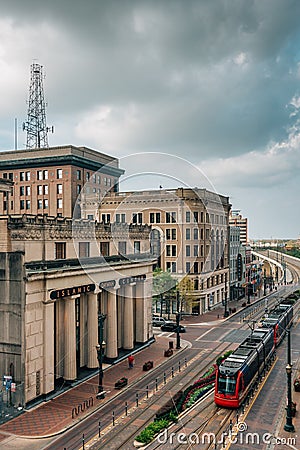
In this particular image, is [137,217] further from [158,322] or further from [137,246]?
[137,246]

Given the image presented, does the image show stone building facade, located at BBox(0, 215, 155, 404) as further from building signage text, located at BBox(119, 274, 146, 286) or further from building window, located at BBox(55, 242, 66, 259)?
building signage text, located at BBox(119, 274, 146, 286)

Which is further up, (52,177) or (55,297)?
(52,177)

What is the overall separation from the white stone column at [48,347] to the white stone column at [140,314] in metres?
18.6

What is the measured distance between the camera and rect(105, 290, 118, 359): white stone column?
44844 millimetres

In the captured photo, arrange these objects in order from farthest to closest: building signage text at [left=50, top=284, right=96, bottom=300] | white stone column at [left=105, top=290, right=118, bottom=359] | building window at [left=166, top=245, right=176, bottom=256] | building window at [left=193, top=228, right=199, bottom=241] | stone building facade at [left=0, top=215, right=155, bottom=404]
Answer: building window at [left=166, top=245, right=176, bottom=256] → building window at [left=193, top=228, right=199, bottom=241] → white stone column at [left=105, top=290, right=118, bottom=359] → building signage text at [left=50, top=284, right=96, bottom=300] → stone building facade at [left=0, top=215, right=155, bottom=404]

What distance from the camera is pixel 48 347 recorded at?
3466 cm

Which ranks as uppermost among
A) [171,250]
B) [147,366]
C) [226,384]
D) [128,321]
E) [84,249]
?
[84,249]

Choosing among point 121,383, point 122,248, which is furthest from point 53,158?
point 121,383

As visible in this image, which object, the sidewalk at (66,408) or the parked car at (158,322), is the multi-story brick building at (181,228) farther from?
the sidewalk at (66,408)

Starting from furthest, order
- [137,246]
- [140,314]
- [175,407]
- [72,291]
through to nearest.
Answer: [137,246], [140,314], [72,291], [175,407]

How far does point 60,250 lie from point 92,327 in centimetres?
852
